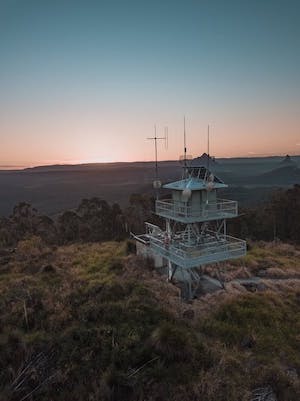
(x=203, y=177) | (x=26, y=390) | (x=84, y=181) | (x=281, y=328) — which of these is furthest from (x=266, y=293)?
(x=84, y=181)

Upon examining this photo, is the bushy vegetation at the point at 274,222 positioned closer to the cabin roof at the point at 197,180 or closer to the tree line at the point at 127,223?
the tree line at the point at 127,223

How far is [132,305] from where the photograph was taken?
14672mm

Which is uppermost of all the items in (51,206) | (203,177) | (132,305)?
(203,177)

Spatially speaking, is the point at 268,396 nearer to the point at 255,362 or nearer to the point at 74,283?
the point at 255,362

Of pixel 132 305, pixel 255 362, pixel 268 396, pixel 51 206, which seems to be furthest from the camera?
pixel 51 206

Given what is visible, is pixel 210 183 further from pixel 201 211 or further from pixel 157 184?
pixel 157 184

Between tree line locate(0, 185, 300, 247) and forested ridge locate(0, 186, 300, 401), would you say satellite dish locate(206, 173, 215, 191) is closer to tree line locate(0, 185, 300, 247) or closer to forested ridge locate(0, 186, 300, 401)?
forested ridge locate(0, 186, 300, 401)

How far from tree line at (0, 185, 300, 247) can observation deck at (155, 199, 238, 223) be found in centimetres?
2575

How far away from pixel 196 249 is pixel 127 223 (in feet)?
89.4

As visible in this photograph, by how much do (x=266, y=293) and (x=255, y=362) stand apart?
6.45m

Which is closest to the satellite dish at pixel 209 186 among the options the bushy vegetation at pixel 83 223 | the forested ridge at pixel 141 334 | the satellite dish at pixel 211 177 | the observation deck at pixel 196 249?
the satellite dish at pixel 211 177

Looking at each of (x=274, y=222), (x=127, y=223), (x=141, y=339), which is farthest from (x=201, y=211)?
(x=274, y=222)

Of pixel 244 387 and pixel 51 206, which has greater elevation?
pixel 244 387

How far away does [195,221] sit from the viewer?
16875 mm
